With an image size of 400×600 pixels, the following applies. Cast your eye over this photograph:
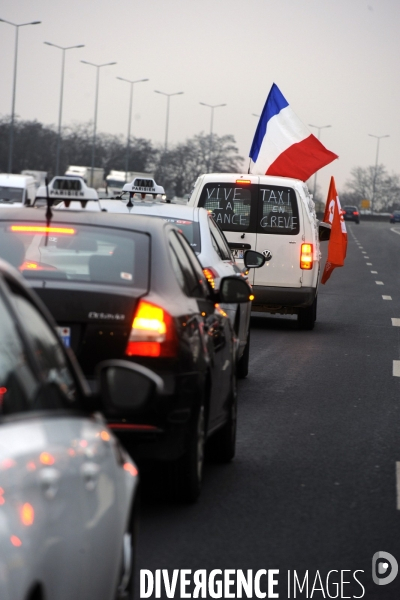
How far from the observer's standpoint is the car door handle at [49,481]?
2.85 metres

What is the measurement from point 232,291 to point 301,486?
1.22 m

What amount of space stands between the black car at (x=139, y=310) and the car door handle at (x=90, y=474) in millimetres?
2393

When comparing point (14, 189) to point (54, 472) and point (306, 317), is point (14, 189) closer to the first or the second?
point (306, 317)

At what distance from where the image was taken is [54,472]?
2.94 metres

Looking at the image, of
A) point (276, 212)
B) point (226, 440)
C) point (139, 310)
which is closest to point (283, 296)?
point (276, 212)

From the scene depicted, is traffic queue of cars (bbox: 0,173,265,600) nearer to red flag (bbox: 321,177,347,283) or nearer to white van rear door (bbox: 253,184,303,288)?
white van rear door (bbox: 253,184,303,288)

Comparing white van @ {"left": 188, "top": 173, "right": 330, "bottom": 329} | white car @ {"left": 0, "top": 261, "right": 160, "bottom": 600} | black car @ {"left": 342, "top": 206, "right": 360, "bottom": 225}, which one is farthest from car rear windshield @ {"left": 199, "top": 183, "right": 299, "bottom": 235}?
black car @ {"left": 342, "top": 206, "right": 360, "bottom": 225}

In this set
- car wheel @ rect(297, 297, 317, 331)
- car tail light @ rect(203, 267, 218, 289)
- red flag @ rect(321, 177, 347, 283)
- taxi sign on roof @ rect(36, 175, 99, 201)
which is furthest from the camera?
red flag @ rect(321, 177, 347, 283)

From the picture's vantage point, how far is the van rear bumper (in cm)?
1636

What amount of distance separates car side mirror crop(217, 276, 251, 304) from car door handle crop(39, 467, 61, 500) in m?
4.40

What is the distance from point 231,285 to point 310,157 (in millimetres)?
15579

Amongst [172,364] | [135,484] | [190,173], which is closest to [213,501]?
[172,364]

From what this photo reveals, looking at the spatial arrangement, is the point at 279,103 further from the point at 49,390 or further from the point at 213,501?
the point at 49,390

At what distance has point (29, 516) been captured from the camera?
2.72 metres
